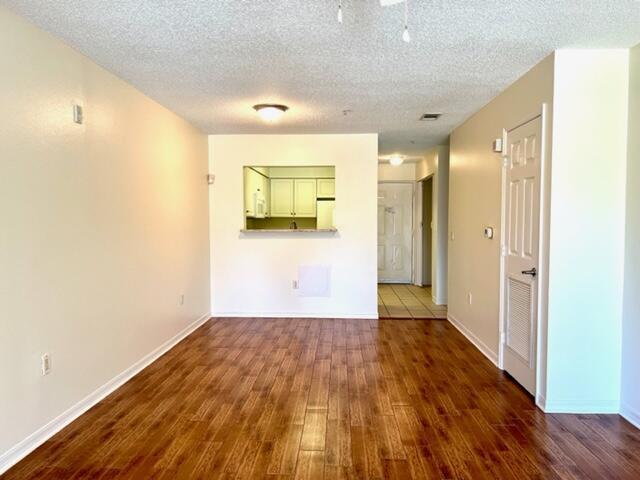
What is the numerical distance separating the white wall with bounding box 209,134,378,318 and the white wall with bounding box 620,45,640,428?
9.15 ft

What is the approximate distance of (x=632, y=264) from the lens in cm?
242

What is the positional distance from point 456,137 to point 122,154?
11.5 ft

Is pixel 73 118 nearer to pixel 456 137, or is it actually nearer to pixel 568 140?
pixel 568 140

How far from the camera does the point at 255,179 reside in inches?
229

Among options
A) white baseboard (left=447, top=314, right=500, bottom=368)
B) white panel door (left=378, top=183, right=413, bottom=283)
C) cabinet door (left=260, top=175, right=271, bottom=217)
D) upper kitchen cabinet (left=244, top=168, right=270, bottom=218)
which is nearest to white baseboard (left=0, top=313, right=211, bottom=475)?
upper kitchen cabinet (left=244, top=168, right=270, bottom=218)

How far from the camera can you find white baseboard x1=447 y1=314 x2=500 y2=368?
3480 millimetres

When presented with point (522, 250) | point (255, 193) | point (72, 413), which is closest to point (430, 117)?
point (522, 250)

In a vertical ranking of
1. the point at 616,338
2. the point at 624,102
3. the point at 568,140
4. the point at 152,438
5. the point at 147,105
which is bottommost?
the point at 152,438

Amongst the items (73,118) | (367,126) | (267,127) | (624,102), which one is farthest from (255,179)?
(624,102)

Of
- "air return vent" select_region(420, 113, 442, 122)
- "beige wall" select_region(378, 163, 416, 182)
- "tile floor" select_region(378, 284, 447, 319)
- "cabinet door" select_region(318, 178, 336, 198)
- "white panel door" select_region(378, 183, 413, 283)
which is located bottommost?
"tile floor" select_region(378, 284, 447, 319)

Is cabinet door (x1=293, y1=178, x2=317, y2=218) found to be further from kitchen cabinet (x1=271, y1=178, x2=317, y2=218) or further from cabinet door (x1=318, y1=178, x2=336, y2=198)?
cabinet door (x1=318, y1=178, x2=336, y2=198)

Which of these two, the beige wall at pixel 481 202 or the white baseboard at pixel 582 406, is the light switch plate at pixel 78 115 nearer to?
the beige wall at pixel 481 202

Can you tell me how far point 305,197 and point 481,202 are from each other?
3.57 meters

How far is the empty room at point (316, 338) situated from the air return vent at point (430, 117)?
0.17 meters
